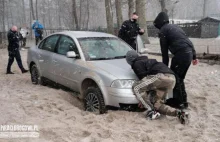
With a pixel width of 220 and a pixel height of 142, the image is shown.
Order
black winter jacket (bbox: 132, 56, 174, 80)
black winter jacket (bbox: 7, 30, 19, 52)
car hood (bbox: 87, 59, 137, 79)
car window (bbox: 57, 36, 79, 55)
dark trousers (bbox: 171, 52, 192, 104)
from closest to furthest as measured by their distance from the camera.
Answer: black winter jacket (bbox: 132, 56, 174, 80), car hood (bbox: 87, 59, 137, 79), dark trousers (bbox: 171, 52, 192, 104), car window (bbox: 57, 36, 79, 55), black winter jacket (bbox: 7, 30, 19, 52)

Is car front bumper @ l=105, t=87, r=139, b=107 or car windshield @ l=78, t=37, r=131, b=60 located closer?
car front bumper @ l=105, t=87, r=139, b=107

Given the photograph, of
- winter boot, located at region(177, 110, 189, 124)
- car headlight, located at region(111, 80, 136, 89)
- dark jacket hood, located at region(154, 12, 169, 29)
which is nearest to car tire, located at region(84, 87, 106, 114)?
car headlight, located at region(111, 80, 136, 89)

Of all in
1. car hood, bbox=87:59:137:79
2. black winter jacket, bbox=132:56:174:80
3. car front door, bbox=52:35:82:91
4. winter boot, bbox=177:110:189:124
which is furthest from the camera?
car front door, bbox=52:35:82:91

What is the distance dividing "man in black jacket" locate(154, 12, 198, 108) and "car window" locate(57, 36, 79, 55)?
184cm

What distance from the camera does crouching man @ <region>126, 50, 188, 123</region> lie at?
16.6ft

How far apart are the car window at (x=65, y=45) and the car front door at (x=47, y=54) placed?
→ 0.26m

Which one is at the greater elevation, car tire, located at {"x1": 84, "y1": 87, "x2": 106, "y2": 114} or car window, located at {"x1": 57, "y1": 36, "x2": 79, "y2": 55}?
car window, located at {"x1": 57, "y1": 36, "x2": 79, "y2": 55}

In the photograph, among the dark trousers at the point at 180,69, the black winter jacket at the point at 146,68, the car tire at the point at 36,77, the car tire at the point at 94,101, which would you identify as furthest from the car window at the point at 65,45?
the dark trousers at the point at 180,69

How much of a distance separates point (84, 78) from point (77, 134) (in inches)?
67.1

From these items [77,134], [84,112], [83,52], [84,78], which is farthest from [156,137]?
[83,52]

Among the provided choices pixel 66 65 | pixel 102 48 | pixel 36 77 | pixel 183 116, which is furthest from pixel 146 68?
pixel 36 77

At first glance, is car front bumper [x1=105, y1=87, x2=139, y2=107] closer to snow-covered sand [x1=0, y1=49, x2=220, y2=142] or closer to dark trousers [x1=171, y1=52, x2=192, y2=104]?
snow-covered sand [x1=0, y1=49, x2=220, y2=142]

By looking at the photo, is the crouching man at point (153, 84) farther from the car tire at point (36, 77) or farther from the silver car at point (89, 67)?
the car tire at point (36, 77)

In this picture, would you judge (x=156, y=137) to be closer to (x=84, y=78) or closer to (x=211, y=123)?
(x=211, y=123)
